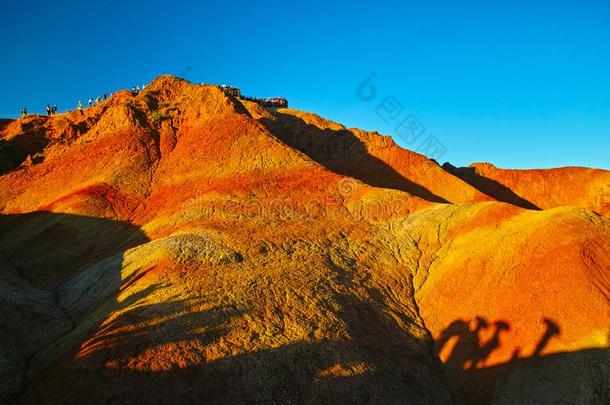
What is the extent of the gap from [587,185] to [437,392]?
4450cm

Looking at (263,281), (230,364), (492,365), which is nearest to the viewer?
(230,364)

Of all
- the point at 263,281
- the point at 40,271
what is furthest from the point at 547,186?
the point at 40,271

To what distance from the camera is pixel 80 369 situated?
44.3 feet

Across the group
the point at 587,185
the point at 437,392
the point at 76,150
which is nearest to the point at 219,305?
the point at 437,392

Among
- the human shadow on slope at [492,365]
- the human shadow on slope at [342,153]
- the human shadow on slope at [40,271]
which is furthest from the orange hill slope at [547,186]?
the human shadow on slope at [40,271]

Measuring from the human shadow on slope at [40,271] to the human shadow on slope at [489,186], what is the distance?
126 ft

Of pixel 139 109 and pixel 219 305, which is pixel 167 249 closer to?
pixel 219 305

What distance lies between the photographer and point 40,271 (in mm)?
24359

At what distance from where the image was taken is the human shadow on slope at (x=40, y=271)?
49.8 ft

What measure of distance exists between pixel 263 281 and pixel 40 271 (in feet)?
43.2

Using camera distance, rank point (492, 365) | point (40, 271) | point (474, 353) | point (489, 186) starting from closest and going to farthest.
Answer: point (492, 365) → point (474, 353) → point (40, 271) → point (489, 186)

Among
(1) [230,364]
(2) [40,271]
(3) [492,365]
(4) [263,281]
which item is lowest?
(3) [492,365]

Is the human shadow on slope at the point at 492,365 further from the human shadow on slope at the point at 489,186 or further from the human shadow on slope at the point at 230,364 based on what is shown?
the human shadow on slope at the point at 489,186

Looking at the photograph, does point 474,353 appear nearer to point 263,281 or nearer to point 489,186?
point 263,281
